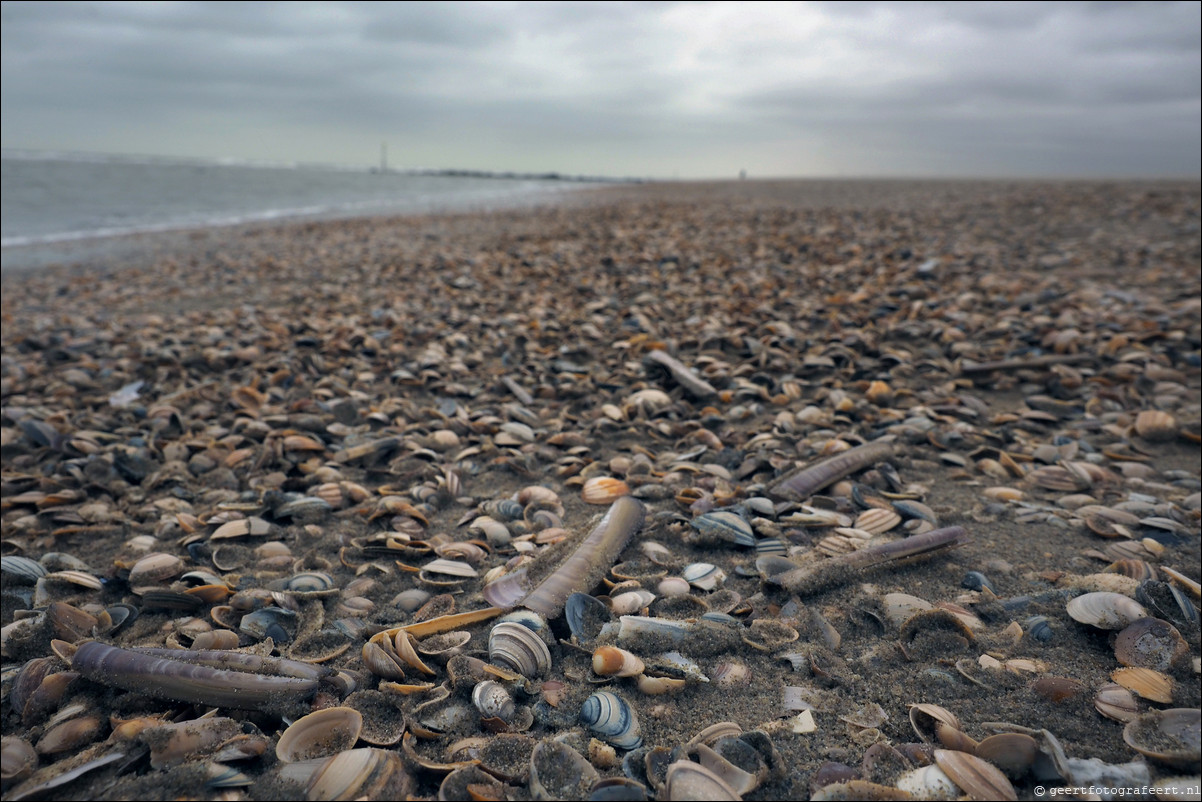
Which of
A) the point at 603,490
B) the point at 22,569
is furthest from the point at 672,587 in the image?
the point at 22,569

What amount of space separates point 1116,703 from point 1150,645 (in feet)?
0.96

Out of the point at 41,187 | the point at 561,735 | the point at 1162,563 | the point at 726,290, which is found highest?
the point at 41,187

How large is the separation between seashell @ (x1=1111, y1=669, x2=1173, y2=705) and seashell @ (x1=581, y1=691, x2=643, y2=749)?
1274mm

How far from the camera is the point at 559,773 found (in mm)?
1541

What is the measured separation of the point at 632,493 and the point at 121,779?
204cm

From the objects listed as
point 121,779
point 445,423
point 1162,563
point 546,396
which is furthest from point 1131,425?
point 121,779

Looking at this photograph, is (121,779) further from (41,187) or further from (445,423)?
(41,187)

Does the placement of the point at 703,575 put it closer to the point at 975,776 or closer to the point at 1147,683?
the point at 975,776

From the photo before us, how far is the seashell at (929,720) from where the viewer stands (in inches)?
63.2

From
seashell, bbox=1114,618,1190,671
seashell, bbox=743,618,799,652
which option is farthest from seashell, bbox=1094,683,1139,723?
seashell, bbox=743,618,799,652

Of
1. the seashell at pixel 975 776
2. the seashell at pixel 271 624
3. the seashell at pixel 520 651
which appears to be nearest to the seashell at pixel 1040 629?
the seashell at pixel 975 776

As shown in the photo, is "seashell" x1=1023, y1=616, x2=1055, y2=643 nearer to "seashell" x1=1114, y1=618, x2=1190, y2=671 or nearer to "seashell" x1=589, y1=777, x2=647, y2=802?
"seashell" x1=1114, y1=618, x2=1190, y2=671

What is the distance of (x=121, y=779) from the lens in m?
1.50

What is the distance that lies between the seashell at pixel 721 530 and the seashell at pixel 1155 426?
2456 mm
